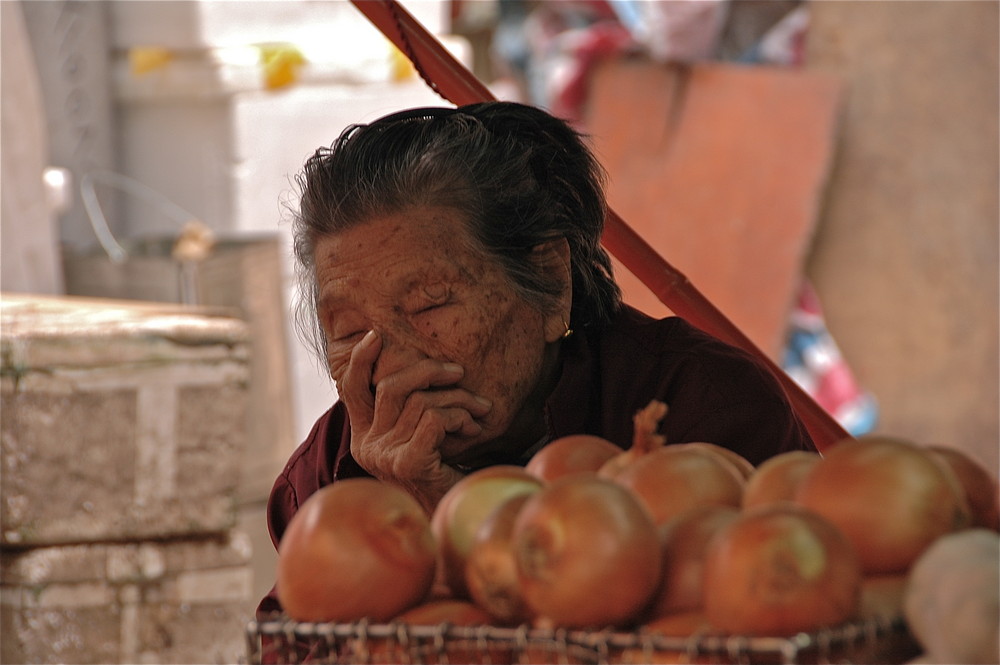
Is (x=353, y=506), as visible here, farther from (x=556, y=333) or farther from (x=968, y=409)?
(x=968, y=409)

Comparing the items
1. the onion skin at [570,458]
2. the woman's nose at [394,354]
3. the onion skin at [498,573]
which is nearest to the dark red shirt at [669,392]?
the woman's nose at [394,354]

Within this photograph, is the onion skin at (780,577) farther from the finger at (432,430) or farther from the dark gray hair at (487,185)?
the dark gray hair at (487,185)

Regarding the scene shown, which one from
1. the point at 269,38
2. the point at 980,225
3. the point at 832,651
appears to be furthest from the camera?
the point at 980,225

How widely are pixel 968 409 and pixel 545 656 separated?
529 cm

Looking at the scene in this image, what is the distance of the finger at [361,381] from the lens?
6.99 feet

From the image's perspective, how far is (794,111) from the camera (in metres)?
5.95

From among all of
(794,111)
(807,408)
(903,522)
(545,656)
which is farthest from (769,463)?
(794,111)

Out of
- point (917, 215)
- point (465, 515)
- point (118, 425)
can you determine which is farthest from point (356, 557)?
point (917, 215)

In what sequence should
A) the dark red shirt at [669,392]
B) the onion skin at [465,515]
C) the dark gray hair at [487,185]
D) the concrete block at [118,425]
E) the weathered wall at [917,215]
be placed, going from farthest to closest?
the weathered wall at [917,215]
the concrete block at [118,425]
the dark gray hair at [487,185]
the dark red shirt at [669,392]
the onion skin at [465,515]

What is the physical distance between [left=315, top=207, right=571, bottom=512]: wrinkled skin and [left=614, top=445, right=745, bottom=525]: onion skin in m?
0.87

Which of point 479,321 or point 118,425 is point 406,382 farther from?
point 118,425

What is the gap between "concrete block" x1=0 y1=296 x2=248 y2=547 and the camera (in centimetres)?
328

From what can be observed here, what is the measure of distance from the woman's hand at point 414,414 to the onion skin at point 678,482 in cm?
86

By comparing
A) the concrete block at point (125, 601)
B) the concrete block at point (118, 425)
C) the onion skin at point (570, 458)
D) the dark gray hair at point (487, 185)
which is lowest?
the concrete block at point (125, 601)
